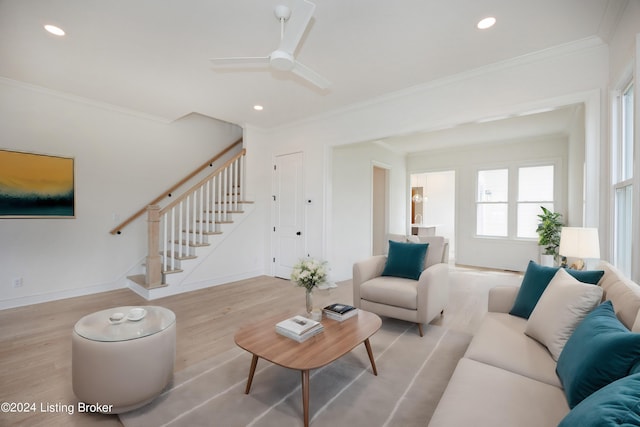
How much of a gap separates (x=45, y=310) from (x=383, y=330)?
4.09m

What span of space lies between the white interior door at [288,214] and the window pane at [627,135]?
3.92 m

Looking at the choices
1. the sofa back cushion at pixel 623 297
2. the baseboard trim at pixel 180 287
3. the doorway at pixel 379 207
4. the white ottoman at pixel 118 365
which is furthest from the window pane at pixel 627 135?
the baseboard trim at pixel 180 287

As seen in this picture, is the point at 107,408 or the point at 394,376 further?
the point at 394,376

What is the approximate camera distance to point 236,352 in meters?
2.51

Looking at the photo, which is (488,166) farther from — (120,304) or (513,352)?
(120,304)

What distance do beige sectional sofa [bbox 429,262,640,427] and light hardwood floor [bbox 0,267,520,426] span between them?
4.73 ft

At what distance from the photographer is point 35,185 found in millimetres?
3773

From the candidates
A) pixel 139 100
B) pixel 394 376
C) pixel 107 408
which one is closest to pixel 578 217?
pixel 394 376

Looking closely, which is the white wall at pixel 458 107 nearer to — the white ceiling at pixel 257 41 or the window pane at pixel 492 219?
the white ceiling at pixel 257 41

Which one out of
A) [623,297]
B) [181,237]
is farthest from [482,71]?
[181,237]

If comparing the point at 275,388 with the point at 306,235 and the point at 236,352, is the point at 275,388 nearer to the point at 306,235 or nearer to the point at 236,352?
the point at 236,352

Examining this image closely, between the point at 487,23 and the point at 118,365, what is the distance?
12.1 ft

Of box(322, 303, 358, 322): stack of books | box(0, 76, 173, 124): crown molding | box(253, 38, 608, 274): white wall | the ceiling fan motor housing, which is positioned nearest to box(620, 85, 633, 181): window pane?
box(253, 38, 608, 274): white wall

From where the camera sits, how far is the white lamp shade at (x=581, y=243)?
2209 millimetres
